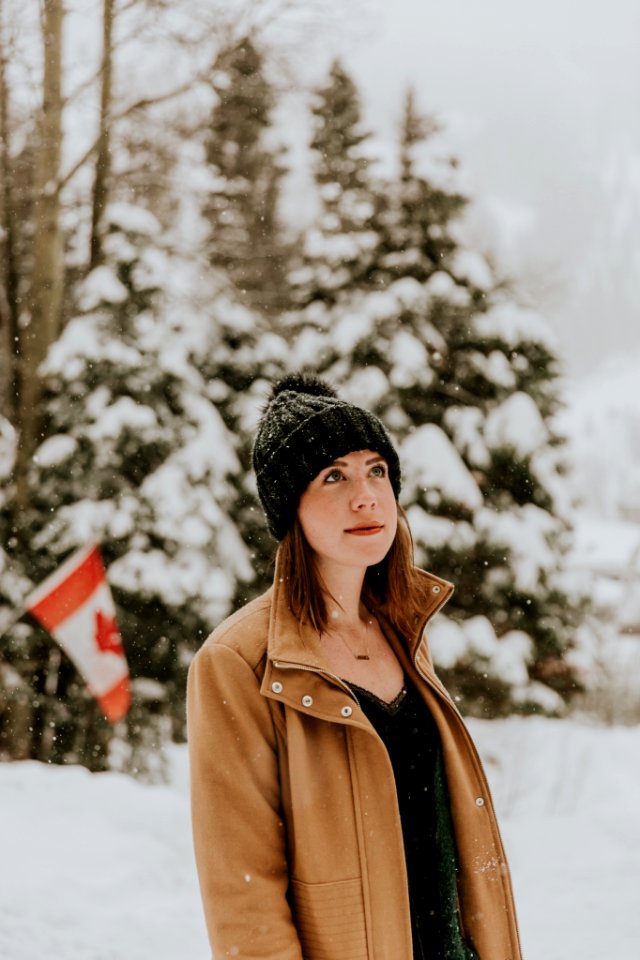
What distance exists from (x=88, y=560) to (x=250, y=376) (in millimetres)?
4644

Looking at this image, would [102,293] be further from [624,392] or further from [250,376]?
[624,392]

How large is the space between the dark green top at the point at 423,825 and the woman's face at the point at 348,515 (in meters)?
0.29

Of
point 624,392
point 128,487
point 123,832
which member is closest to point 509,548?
point 128,487

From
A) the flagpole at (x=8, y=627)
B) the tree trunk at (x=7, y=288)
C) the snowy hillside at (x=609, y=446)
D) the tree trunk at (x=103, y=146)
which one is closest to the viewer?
the flagpole at (x=8, y=627)

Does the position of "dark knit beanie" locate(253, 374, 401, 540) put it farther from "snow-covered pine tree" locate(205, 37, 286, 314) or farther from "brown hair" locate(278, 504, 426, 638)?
"snow-covered pine tree" locate(205, 37, 286, 314)

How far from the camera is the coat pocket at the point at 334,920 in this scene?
1.61m

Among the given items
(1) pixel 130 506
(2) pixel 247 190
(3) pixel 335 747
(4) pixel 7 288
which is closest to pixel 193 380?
(1) pixel 130 506

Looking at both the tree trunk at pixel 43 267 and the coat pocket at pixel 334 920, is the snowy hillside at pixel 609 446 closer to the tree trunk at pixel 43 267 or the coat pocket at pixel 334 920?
the tree trunk at pixel 43 267

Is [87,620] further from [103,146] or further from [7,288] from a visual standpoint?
[103,146]

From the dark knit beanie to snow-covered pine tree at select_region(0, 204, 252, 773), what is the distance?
6846mm

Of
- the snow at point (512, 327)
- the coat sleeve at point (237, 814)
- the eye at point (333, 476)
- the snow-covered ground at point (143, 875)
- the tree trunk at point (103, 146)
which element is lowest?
the snow-covered ground at point (143, 875)

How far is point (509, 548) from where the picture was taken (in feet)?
32.8

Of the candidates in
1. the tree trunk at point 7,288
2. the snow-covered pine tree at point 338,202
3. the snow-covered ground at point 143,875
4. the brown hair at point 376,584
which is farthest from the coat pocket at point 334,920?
the snow-covered pine tree at point 338,202

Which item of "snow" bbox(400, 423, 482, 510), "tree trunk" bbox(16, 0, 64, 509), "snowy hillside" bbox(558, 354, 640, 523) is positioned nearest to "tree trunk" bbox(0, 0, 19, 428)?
"tree trunk" bbox(16, 0, 64, 509)
